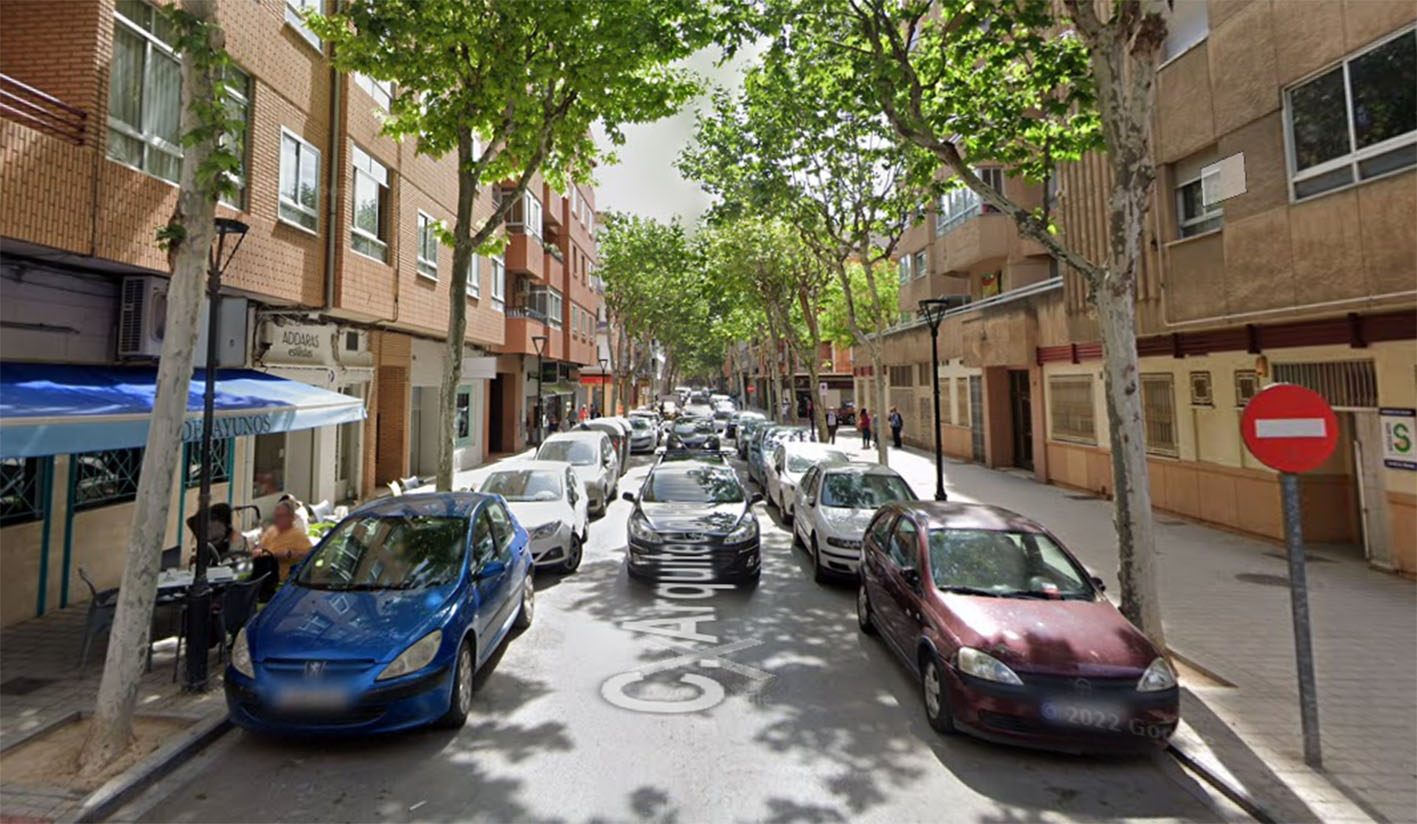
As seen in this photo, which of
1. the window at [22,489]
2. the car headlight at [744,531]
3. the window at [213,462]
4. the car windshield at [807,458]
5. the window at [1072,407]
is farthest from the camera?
the window at [1072,407]

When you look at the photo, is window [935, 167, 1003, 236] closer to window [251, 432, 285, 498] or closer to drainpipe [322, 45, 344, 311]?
drainpipe [322, 45, 344, 311]

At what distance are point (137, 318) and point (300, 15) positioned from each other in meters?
6.49

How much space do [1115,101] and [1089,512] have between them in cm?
1022

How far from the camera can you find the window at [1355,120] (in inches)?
282

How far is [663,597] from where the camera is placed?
843cm

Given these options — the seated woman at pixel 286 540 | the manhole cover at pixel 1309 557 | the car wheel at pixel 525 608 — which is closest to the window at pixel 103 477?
the seated woman at pixel 286 540

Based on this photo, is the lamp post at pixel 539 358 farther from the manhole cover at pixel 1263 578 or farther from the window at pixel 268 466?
the manhole cover at pixel 1263 578

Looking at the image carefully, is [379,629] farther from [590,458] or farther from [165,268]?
[590,458]

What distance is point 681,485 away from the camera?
10.2 m

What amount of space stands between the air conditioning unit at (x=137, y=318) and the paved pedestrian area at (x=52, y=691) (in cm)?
327

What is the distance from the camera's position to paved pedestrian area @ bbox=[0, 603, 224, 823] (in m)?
3.92

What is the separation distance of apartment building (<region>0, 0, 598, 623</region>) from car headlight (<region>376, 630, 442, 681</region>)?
11.5 ft

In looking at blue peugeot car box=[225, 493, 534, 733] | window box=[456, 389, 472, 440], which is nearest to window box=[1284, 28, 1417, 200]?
blue peugeot car box=[225, 493, 534, 733]

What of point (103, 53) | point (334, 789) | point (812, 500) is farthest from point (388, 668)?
point (103, 53)
